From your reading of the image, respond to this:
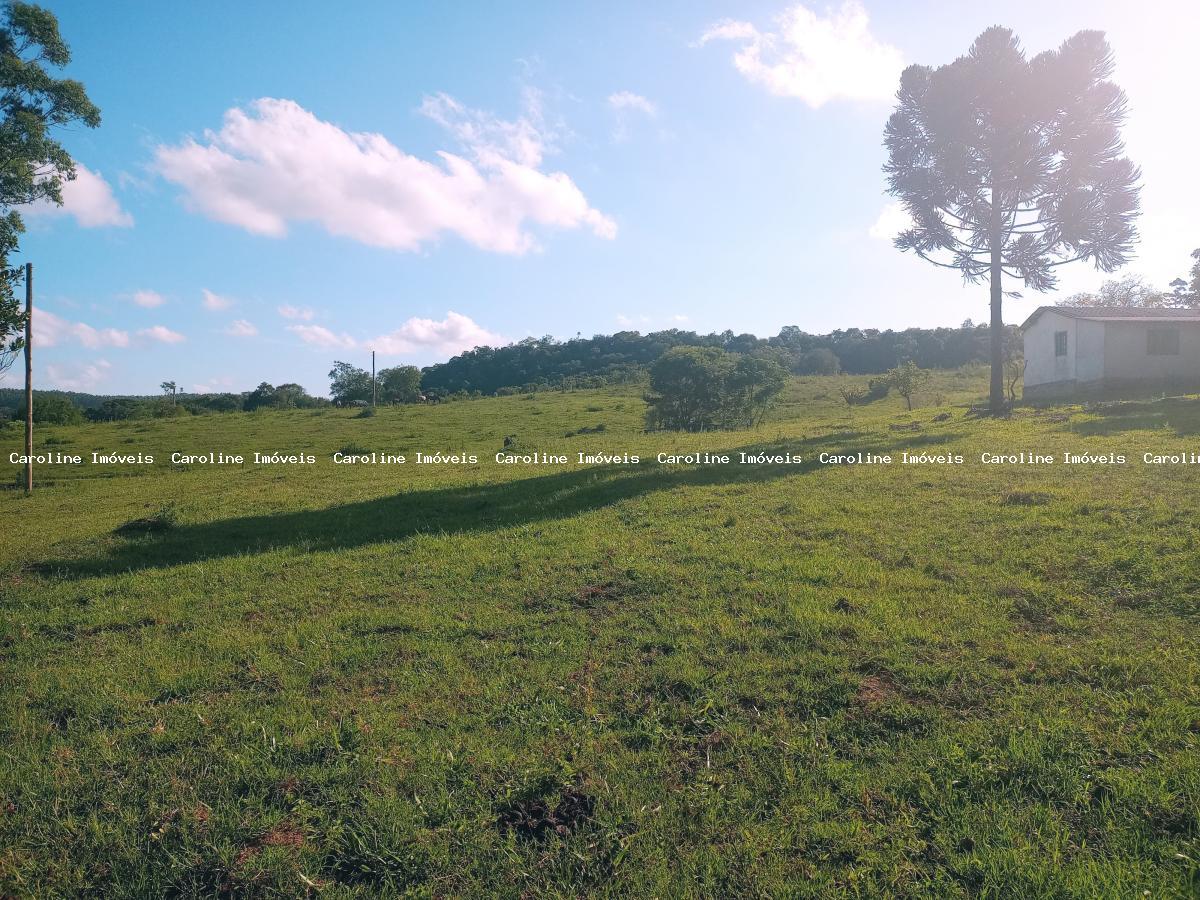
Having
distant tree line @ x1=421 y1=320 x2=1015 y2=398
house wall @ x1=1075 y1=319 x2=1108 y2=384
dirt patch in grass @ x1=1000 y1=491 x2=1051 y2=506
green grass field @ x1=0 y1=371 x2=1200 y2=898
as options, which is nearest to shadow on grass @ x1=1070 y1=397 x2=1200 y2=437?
green grass field @ x1=0 y1=371 x2=1200 y2=898

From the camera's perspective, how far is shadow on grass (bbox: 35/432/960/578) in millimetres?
10875

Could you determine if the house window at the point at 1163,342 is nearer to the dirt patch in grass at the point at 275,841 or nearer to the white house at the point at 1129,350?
the white house at the point at 1129,350

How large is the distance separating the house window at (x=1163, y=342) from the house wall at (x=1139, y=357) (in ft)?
0.55

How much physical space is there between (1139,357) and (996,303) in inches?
363

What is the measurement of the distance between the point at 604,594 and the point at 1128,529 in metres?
6.87

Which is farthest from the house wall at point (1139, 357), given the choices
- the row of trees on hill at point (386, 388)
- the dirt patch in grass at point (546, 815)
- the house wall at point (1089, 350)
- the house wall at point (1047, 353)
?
the row of trees on hill at point (386, 388)

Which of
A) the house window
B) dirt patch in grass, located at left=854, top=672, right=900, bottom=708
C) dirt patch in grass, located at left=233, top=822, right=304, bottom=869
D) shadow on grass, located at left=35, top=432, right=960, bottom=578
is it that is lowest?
dirt patch in grass, located at left=233, top=822, right=304, bottom=869

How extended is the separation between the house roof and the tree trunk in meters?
7.10

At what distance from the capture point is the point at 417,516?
12.9 m

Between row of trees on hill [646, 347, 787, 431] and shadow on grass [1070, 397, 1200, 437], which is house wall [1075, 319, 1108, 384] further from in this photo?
row of trees on hill [646, 347, 787, 431]

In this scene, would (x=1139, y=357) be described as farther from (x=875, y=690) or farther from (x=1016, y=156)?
(x=875, y=690)

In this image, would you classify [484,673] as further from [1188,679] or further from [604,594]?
[1188,679]

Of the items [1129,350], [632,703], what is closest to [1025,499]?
[632,703]

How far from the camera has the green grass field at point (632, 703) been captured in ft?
11.9
